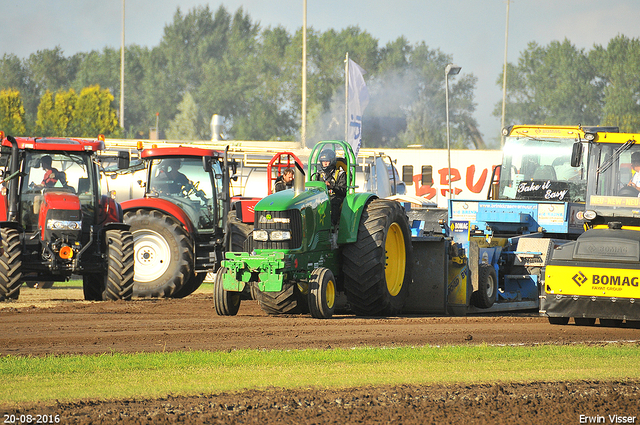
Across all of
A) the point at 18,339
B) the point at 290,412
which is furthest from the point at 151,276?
the point at 290,412

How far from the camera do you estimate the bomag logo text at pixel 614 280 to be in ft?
31.4

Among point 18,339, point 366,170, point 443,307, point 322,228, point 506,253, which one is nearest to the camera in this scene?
point 18,339

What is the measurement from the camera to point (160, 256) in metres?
13.6

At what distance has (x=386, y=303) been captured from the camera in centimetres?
1098

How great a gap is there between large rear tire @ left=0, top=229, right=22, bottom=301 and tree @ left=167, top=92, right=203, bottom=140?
210 feet

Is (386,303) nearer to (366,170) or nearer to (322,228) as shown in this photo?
(322,228)

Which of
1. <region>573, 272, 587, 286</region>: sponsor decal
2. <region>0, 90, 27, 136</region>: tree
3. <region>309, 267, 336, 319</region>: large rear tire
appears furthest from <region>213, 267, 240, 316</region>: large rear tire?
<region>0, 90, 27, 136</region>: tree

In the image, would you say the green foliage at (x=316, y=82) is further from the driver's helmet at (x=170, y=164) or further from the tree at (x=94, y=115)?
the driver's helmet at (x=170, y=164)

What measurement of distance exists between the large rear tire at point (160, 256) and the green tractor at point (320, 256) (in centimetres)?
266

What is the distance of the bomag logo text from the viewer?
31.4 feet

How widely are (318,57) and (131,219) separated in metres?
63.2

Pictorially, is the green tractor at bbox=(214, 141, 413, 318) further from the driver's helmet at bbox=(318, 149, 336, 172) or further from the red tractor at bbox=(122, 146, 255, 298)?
the red tractor at bbox=(122, 146, 255, 298)

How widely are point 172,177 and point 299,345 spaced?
24.3 feet

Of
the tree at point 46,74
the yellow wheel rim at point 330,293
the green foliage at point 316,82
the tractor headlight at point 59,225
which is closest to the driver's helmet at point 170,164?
the tractor headlight at point 59,225
